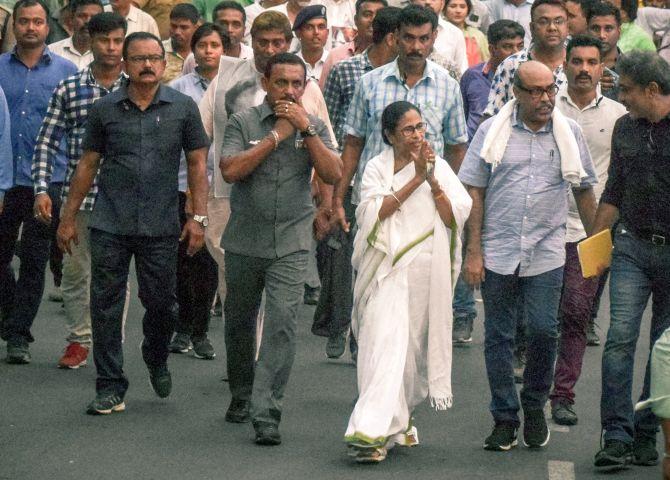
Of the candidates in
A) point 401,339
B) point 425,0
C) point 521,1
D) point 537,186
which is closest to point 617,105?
point 537,186

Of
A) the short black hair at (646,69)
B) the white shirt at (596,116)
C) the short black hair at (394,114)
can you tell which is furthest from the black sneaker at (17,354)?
the short black hair at (646,69)

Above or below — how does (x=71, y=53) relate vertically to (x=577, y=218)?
above

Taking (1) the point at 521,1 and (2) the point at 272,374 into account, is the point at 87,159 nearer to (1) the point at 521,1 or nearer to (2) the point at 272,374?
(2) the point at 272,374

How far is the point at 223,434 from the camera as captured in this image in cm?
994

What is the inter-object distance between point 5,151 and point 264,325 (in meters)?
2.60

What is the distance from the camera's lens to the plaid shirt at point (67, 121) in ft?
36.9

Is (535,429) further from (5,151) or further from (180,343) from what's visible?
(5,151)

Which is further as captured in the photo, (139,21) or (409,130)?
(139,21)

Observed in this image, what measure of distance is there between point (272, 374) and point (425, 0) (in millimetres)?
6474

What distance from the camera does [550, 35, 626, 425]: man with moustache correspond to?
1066 cm

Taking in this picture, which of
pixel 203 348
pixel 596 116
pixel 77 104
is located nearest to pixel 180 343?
pixel 203 348

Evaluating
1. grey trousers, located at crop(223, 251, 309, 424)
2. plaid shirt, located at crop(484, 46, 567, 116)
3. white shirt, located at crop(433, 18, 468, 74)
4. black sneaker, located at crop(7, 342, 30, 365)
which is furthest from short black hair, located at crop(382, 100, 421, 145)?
white shirt, located at crop(433, 18, 468, 74)

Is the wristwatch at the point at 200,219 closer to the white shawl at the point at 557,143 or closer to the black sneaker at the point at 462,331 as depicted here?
the white shawl at the point at 557,143

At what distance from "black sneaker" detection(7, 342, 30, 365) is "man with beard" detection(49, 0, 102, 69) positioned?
3078mm
